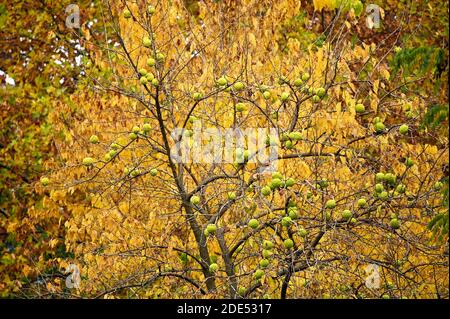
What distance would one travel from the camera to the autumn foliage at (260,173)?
740 cm

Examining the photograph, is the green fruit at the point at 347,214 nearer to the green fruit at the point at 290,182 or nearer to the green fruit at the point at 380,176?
the green fruit at the point at 380,176

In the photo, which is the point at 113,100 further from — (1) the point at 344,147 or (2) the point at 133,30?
(1) the point at 344,147

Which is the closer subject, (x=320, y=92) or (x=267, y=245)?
(x=267, y=245)

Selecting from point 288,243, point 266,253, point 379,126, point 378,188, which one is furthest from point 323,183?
point 266,253

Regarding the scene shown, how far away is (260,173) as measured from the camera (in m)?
7.38

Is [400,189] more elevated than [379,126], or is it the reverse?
[379,126]

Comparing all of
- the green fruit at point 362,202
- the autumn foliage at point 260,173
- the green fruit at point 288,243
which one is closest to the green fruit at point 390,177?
the autumn foliage at point 260,173

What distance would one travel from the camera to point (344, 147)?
755cm

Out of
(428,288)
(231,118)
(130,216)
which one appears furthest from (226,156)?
(428,288)

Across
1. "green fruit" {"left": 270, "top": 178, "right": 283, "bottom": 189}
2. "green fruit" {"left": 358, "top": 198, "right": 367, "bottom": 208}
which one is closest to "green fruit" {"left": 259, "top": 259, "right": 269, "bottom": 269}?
"green fruit" {"left": 270, "top": 178, "right": 283, "bottom": 189}

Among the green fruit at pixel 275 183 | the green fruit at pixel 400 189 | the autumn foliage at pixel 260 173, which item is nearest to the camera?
the green fruit at pixel 275 183

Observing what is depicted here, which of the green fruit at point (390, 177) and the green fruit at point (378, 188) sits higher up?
the green fruit at point (390, 177)

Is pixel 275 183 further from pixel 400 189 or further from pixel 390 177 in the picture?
pixel 400 189
